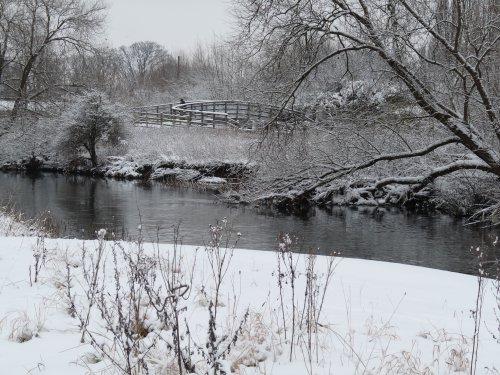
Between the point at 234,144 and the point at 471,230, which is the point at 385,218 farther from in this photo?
the point at 234,144

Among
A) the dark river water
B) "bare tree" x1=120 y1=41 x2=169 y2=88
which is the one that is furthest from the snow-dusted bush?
"bare tree" x1=120 y1=41 x2=169 y2=88

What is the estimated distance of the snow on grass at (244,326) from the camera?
298 centimetres

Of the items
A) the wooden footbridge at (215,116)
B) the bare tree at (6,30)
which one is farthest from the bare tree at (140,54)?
the bare tree at (6,30)

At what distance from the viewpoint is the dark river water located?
436 inches

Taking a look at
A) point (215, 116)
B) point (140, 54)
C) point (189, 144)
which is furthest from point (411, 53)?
point (140, 54)

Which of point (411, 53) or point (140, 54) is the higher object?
point (140, 54)

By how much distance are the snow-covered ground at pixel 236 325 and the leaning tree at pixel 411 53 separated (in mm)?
6635

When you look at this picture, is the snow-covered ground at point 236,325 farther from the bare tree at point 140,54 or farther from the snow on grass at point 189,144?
the bare tree at point 140,54

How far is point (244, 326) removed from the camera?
11.5ft

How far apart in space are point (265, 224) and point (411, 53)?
5.76 metres

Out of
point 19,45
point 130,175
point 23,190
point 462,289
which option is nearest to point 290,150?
point 462,289

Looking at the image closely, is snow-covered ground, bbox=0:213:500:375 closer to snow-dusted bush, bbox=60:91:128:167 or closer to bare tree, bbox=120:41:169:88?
snow-dusted bush, bbox=60:91:128:167

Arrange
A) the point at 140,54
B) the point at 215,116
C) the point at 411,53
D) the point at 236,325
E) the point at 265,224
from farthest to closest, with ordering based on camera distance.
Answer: the point at 140,54 < the point at 215,116 < the point at 265,224 < the point at 411,53 < the point at 236,325

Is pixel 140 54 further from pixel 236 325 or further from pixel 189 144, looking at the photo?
pixel 236 325
